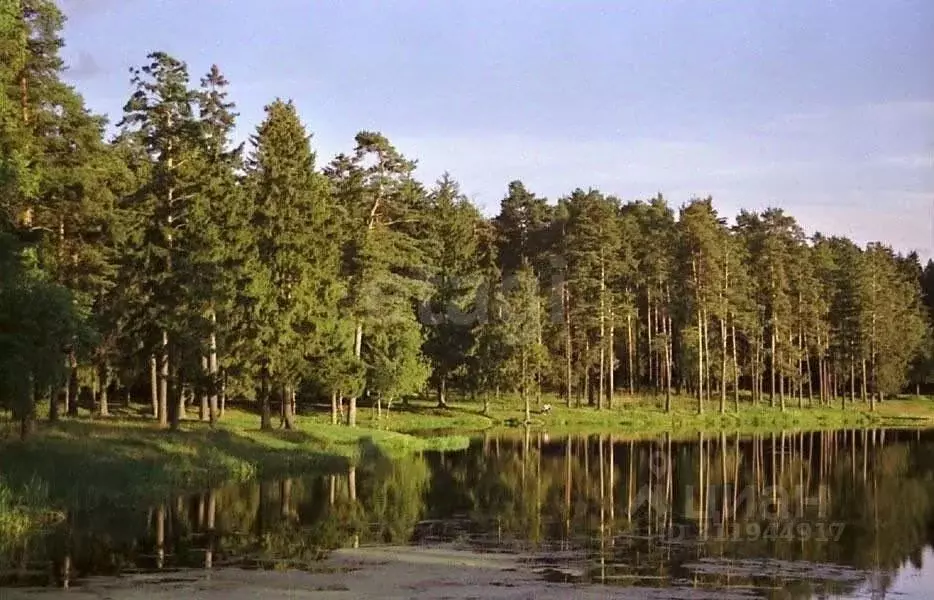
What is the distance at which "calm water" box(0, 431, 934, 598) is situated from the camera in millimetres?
20719

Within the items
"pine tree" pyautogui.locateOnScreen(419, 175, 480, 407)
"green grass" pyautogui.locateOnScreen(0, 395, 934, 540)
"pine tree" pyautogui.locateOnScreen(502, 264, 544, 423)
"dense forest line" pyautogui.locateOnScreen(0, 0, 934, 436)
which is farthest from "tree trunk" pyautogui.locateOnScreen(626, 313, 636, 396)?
"pine tree" pyautogui.locateOnScreen(502, 264, 544, 423)

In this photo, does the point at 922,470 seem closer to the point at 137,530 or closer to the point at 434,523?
the point at 434,523

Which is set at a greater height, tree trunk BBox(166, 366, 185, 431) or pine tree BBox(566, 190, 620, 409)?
pine tree BBox(566, 190, 620, 409)

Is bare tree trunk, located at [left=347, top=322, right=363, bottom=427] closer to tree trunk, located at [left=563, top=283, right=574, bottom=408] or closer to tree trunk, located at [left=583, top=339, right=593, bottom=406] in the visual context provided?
tree trunk, located at [left=563, top=283, right=574, bottom=408]

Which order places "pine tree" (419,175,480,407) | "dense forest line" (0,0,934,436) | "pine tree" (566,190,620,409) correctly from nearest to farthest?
"dense forest line" (0,0,934,436) → "pine tree" (419,175,480,407) → "pine tree" (566,190,620,409)

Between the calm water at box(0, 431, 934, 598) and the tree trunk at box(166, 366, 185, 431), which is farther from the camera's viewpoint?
the tree trunk at box(166, 366, 185, 431)

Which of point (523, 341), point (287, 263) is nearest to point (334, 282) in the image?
point (287, 263)

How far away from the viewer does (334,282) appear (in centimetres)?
5100

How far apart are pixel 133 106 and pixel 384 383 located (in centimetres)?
2192

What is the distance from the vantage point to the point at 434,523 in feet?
90.9

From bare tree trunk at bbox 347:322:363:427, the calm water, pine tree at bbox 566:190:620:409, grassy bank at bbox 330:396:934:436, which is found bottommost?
the calm water

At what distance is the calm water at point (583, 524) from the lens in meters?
20.7

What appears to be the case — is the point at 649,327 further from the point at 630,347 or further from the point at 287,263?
the point at 287,263

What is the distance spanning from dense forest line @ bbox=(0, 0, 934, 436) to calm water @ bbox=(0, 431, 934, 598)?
5.03 meters
